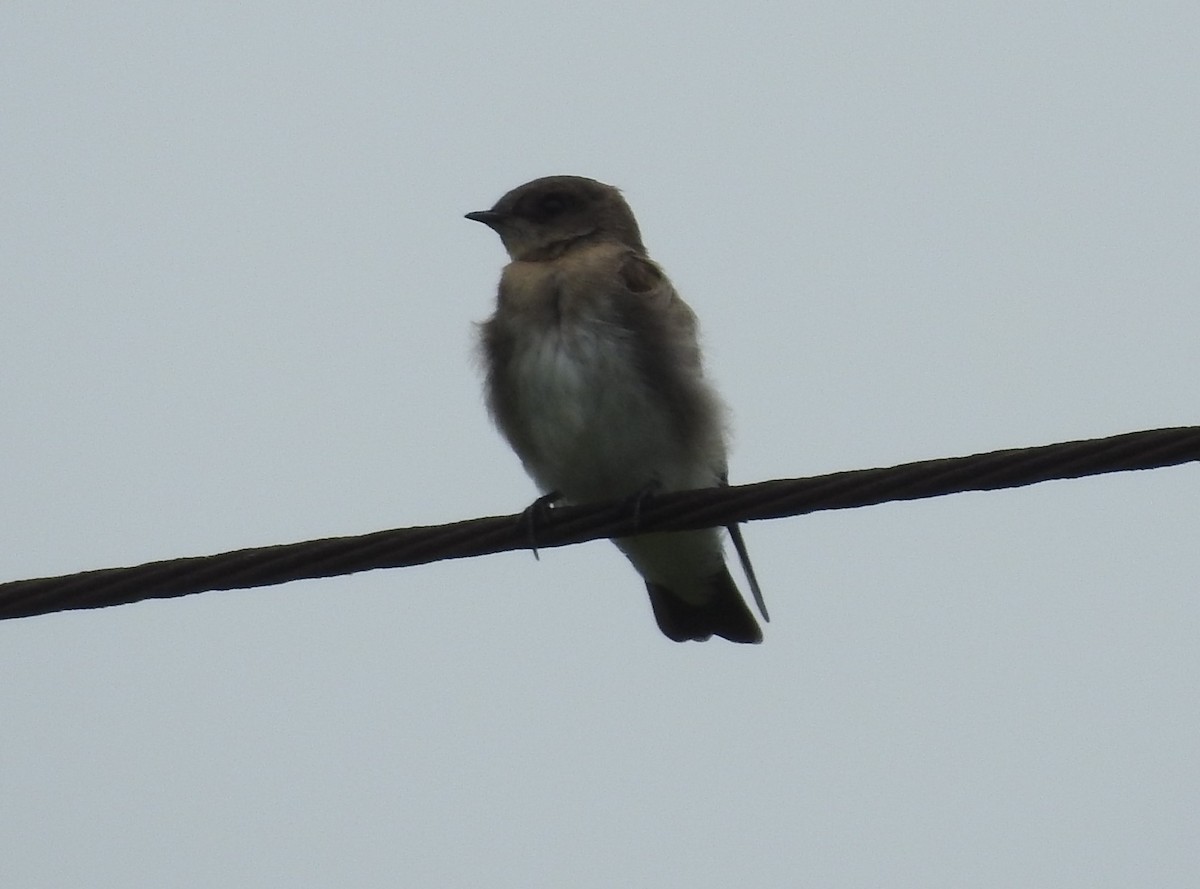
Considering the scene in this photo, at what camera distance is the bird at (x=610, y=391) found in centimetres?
670

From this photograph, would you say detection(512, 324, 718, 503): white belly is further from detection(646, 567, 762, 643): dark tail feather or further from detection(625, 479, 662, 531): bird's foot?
detection(646, 567, 762, 643): dark tail feather

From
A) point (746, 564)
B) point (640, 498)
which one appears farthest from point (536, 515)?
point (746, 564)

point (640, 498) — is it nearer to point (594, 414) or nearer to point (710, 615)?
point (594, 414)

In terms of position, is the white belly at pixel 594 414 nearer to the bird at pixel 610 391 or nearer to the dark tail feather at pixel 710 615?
the bird at pixel 610 391

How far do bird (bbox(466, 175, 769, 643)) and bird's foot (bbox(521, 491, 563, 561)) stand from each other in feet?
0.16

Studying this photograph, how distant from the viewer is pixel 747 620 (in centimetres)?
773

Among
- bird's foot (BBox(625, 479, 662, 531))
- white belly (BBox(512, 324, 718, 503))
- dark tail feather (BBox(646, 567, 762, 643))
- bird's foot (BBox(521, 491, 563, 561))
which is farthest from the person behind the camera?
dark tail feather (BBox(646, 567, 762, 643))

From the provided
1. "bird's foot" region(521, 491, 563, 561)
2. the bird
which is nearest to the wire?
"bird's foot" region(521, 491, 563, 561)

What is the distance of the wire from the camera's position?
444 cm

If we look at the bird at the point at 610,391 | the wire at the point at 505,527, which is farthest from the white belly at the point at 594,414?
the wire at the point at 505,527

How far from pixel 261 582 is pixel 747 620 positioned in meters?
3.27

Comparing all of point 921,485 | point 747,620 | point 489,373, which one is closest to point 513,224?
point 489,373

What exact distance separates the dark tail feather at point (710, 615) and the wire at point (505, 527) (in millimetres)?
2532

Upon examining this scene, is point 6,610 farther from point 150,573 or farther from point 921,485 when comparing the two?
point 921,485
